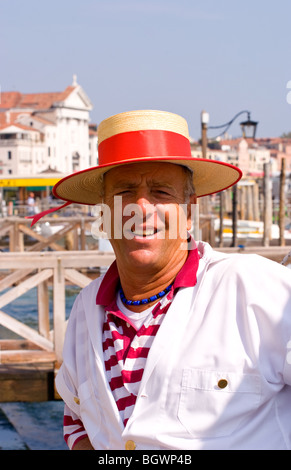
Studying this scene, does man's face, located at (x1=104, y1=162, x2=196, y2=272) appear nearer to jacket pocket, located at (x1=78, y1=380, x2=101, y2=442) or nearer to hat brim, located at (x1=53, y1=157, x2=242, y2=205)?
hat brim, located at (x1=53, y1=157, x2=242, y2=205)

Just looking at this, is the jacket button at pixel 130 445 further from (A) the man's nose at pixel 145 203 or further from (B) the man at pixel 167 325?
(A) the man's nose at pixel 145 203

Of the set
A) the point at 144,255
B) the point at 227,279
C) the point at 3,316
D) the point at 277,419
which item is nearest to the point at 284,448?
the point at 277,419

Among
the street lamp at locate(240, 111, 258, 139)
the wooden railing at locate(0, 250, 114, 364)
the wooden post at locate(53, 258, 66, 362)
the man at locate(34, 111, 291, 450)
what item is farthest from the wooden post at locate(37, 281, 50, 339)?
the street lamp at locate(240, 111, 258, 139)

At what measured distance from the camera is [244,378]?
5.16 feet

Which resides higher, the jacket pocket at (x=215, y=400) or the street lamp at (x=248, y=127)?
the street lamp at (x=248, y=127)

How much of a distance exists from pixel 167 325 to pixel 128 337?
16 centimetres

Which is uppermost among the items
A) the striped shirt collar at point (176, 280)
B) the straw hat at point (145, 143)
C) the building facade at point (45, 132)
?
the building facade at point (45, 132)

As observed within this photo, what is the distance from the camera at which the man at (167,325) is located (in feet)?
5.17

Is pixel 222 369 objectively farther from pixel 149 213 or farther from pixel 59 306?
pixel 59 306

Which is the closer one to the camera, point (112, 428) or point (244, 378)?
point (244, 378)

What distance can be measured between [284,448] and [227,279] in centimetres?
42

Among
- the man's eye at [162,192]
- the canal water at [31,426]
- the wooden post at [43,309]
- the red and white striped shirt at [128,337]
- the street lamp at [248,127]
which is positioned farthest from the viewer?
the street lamp at [248,127]

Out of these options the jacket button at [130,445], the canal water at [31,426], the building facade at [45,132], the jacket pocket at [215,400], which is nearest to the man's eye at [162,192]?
the jacket pocket at [215,400]
